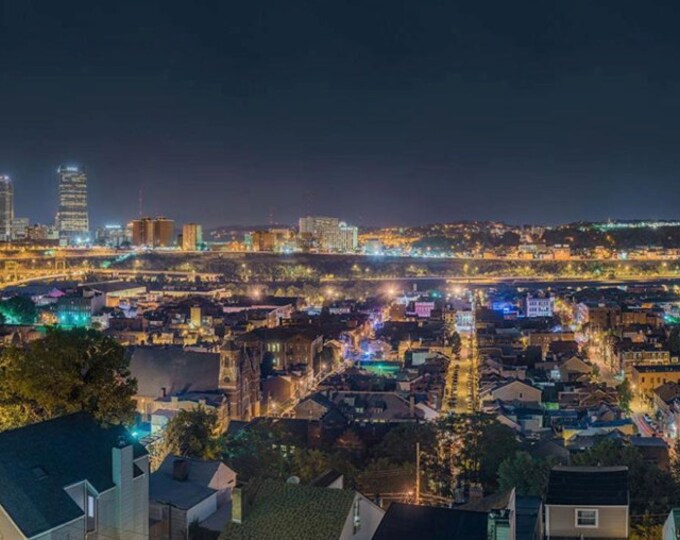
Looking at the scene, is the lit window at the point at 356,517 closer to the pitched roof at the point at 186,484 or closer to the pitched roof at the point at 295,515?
the pitched roof at the point at 295,515

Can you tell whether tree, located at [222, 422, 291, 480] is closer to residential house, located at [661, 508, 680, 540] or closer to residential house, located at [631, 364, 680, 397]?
residential house, located at [661, 508, 680, 540]

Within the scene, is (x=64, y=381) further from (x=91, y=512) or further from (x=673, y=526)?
(x=673, y=526)

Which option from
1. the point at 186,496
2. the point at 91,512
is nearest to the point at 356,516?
the point at 91,512

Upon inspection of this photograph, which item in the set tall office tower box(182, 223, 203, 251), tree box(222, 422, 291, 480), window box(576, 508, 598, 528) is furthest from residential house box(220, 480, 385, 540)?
tall office tower box(182, 223, 203, 251)

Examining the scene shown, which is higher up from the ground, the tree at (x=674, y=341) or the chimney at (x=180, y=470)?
the chimney at (x=180, y=470)

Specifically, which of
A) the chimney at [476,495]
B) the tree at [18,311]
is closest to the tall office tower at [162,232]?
the tree at [18,311]

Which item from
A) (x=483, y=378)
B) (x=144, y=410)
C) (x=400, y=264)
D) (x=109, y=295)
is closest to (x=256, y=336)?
(x=483, y=378)
